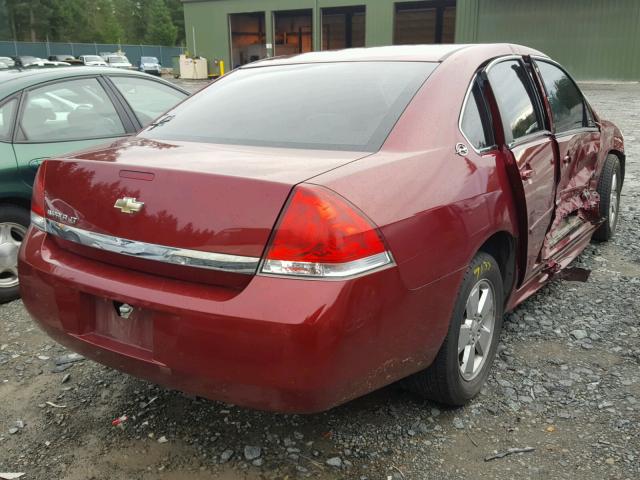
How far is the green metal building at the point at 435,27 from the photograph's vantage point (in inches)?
1061

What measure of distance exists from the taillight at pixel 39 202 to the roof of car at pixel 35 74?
81.4 inches

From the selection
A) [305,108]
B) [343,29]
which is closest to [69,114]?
[305,108]

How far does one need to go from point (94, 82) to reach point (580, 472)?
4.24 metres

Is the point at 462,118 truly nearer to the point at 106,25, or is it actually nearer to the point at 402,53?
the point at 402,53

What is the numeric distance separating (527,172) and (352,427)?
1.47 meters

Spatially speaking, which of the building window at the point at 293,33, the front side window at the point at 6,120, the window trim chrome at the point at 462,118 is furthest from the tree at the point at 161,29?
the window trim chrome at the point at 462,118

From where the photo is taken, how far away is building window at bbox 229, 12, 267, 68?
129 feet

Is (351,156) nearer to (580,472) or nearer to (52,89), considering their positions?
(580,472)

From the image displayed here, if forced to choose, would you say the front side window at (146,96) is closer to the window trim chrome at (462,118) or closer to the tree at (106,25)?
the window trim chrome at (462,118)

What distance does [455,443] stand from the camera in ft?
8.03

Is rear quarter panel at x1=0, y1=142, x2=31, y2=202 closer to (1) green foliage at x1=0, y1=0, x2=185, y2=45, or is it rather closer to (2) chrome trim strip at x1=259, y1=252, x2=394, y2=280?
(2) chrome trim strip at x1=259, y1=252, x2=394, y2=280

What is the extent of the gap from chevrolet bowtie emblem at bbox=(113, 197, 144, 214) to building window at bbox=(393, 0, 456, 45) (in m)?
38.8

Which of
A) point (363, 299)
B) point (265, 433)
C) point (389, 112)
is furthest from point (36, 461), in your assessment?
point (389, 112)

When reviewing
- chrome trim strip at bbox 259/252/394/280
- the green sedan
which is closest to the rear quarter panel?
the green sedan
